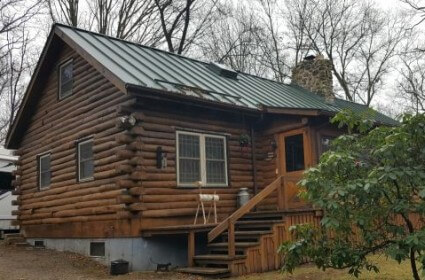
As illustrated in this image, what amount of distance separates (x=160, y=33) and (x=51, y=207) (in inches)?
649

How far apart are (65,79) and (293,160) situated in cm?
711

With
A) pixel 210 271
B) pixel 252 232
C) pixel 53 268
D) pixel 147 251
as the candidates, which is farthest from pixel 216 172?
pixel 53 268

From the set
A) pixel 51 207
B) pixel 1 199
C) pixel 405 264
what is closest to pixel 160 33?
pixel 1 199

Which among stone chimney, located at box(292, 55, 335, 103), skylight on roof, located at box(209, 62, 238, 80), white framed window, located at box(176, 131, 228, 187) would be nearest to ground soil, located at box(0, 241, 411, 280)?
white framed window, located at box(176, 131, 228, 187)

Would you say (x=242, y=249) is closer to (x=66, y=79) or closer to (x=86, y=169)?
(x=86, y=169)

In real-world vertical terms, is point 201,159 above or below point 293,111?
below

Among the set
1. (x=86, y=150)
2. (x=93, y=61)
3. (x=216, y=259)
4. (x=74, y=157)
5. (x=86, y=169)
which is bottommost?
(x=216, y=259)

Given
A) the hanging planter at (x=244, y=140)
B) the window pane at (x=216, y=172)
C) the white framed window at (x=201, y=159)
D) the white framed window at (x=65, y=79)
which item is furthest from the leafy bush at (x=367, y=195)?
the white framed window at (x=65, y=79)

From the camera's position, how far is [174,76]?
1262cm

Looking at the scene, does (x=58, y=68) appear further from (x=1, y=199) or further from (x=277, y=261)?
(x=277, y=261)

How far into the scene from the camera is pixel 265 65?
111 feet

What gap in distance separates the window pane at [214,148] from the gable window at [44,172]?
17.3ft

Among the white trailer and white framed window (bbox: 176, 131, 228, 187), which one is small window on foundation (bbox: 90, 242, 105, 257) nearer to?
white framed window (bbox: 176, 131, 228, 187)

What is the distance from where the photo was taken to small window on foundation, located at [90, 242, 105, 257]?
11.5 meters
